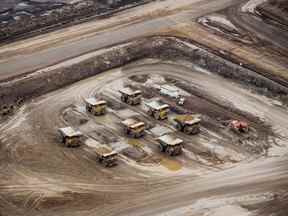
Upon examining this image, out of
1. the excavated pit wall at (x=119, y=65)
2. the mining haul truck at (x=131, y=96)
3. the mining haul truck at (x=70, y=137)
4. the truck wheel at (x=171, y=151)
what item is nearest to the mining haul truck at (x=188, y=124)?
the truck wheel at (x=171, y=151)

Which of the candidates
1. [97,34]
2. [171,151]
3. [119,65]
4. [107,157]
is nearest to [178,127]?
[171,151]

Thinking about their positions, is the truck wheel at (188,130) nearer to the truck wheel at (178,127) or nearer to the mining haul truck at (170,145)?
the truck wheel at (178,127)

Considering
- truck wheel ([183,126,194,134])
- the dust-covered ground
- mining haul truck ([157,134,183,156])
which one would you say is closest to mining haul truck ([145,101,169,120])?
the dust-covered ground

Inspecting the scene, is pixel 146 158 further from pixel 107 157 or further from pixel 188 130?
pixel 188 130

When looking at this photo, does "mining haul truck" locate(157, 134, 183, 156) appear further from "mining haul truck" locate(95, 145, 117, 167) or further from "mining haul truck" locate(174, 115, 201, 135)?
"mining haul truck" locate(95, 145, 117, 167)

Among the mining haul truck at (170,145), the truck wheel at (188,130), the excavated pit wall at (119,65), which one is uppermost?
the mining haul truck at (170,145)
